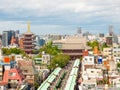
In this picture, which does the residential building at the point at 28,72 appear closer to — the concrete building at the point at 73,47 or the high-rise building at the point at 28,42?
the high-rise building at the point at 28,42

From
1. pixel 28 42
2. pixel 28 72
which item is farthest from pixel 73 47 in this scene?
pixel 28 72

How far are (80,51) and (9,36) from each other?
1950 inches

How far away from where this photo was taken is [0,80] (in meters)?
40.5

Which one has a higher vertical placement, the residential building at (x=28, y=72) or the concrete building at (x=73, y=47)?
the residential building at (x=28, y=72)

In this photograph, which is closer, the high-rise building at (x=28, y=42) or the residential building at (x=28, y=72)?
the residential building at (x=28, y=72)

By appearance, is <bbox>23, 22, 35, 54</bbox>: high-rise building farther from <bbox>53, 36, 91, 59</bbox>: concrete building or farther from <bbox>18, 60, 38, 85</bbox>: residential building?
<bbox>18, 60, 38, 85</bbox>: residential building

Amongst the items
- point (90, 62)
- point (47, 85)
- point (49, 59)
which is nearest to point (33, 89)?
point (47, 85)

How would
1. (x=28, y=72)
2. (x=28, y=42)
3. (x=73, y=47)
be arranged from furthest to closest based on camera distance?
(x=73, y=47) < (x=28, y=42) < (x=28, y=72)

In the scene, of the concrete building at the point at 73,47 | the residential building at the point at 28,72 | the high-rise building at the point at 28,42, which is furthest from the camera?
the concrete building at the point at 73,47

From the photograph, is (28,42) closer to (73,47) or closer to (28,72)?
(73,47)

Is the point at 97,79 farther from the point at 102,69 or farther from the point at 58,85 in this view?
the point at 58,85

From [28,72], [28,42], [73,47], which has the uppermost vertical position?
[28,42]

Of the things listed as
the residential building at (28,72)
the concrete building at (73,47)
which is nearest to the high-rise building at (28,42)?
the concrete building at (73,47)

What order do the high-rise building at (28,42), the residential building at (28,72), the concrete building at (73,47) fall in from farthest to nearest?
the concrete building at (73,47) < the high-rise building at (28,42) < the residential building at (28,72)
